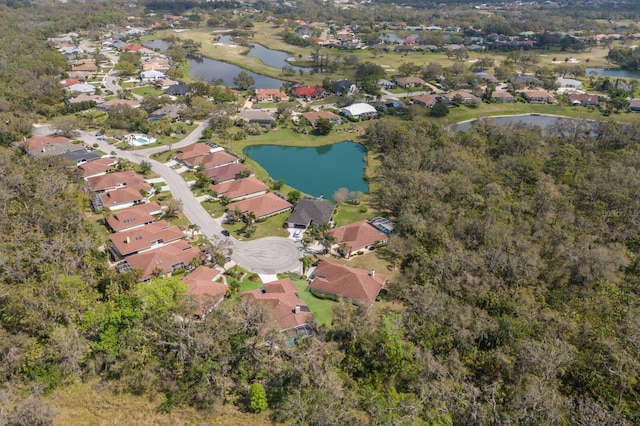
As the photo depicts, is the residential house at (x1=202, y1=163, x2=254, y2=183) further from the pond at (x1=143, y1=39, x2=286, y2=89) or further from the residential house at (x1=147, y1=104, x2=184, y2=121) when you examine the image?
the pond at (x1=143, y1=39, x2=286, y2=89)

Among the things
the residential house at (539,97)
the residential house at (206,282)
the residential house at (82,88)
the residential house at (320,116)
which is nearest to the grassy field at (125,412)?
the residential house at (206,282)

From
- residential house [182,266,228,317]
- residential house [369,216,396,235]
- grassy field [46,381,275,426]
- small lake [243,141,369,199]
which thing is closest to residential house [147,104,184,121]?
small lake [243,141,369,199]

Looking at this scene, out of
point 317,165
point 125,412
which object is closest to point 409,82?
point 317,165

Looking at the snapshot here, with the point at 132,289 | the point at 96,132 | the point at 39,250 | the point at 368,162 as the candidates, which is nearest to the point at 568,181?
the point at 368,162

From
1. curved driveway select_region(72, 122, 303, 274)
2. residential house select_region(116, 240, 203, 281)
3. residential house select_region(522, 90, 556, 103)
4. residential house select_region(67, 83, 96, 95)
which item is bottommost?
curved driveway select_region(72, 122, 303, 274)

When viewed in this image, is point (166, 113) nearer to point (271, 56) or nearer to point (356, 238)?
point (356, 238)

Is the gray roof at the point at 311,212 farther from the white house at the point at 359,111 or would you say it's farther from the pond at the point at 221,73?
the pond at the point at 221,73

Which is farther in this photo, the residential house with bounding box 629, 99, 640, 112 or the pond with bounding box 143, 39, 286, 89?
the pond with bounding box 143, 39, 286, 89
